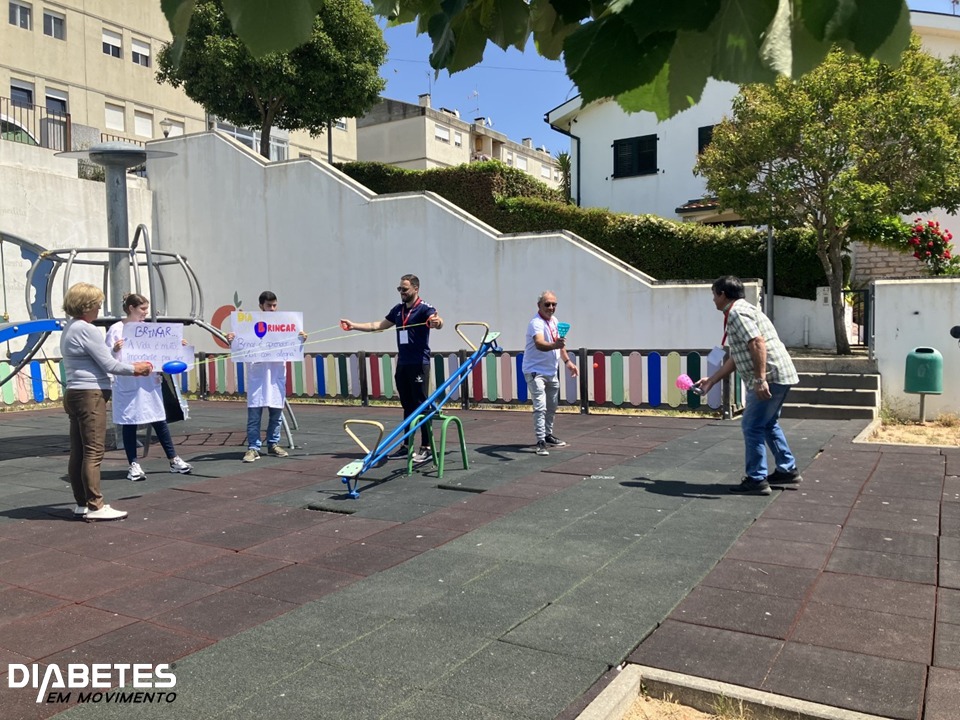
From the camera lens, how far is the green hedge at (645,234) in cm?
1691

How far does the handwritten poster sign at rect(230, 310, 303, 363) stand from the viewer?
28.6 ft

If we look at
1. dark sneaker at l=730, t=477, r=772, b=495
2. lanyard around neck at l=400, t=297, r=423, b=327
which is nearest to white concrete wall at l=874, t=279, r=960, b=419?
dark sneaker at l=730, t=477, r=772, b=495

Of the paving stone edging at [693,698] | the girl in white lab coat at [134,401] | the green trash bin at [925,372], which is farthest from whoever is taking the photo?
the green trash bin at [925,372]

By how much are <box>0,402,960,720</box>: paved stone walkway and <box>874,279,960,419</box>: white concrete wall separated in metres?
3.90

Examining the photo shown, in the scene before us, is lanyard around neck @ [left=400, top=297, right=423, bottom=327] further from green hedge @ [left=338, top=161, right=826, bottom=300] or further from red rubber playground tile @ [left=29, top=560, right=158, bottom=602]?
green hedge @ [left=338, top=161, right=826, bottom=300]

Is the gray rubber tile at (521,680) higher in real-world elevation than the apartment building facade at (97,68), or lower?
lower

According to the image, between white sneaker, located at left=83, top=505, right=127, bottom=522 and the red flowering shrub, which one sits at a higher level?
the red flowering shrub

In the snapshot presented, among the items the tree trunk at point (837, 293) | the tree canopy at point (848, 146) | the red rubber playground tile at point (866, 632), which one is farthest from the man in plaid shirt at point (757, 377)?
the tree trunk at point (837, 293)

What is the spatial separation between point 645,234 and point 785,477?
1181 centimetres

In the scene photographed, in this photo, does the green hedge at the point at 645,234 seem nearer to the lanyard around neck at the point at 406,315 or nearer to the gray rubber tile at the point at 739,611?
the lanyard around neck at the point at 406,315

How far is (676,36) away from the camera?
152 centimetres

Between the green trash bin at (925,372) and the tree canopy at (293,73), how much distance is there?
1799 centimetres

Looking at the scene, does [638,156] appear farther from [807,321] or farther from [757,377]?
[757,377]

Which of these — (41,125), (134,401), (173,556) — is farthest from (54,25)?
(173,556)
